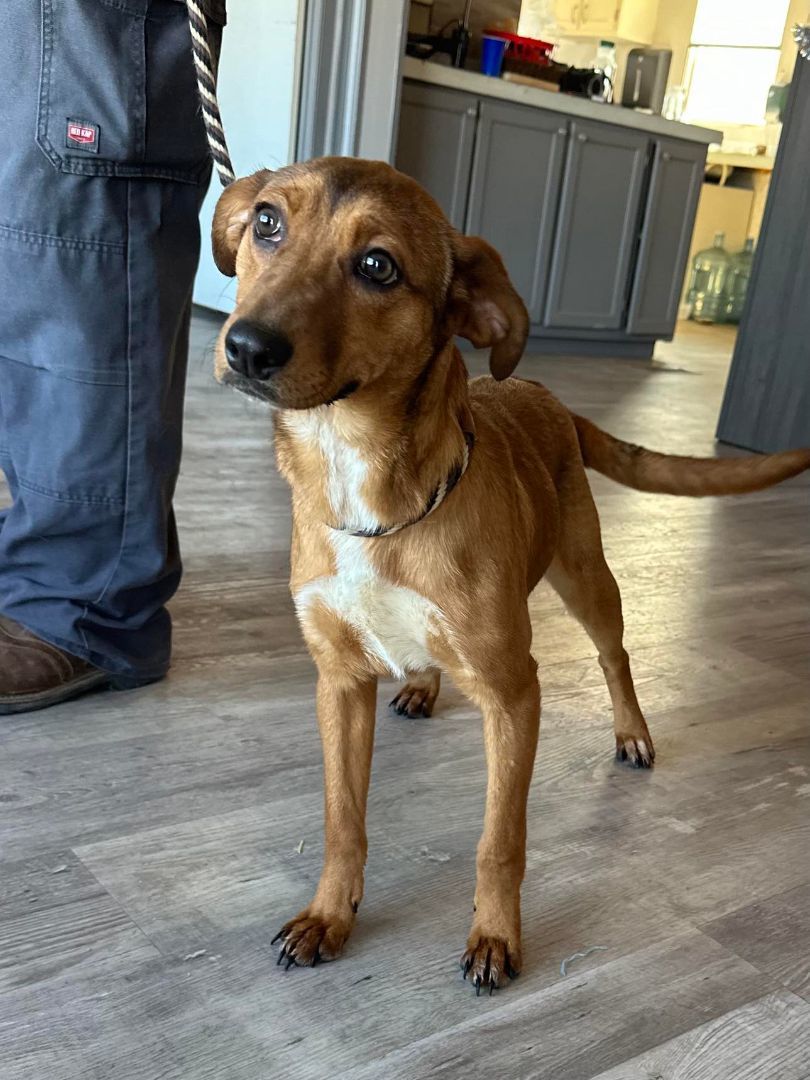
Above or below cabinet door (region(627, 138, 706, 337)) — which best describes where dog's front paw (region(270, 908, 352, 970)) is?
below

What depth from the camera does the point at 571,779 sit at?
6.27 feet

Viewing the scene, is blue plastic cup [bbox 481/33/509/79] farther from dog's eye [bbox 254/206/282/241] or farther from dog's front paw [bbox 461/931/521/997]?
dog's front paw [bbox 461/931/521/997]

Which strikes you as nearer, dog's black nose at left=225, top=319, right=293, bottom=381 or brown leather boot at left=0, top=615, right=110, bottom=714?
dog's black nose at left=225, top=319, right=293, bottom=381

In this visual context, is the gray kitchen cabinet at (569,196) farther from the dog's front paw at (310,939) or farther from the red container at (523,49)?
the dog's front paw at (310,939)

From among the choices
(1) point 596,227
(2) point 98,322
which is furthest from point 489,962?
(1) point 596,227

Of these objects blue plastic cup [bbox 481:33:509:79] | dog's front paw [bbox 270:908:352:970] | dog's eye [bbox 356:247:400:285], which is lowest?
dog's front paw [bbox 270:908:352:970]

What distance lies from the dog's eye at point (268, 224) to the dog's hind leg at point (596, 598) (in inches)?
28.2

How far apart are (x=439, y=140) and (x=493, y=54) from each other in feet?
2.44

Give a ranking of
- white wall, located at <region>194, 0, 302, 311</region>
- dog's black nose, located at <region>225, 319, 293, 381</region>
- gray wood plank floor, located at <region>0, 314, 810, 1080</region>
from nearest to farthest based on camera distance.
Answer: dog's black nose, located at <region>225, 319, 293, 381</region>
gray wood plank floor, located at <region>0, 314, 810, 1080</region>
white wall, located at <region>194, 0, 302, 311</region>

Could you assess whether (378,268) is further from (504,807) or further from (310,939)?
(310,939)

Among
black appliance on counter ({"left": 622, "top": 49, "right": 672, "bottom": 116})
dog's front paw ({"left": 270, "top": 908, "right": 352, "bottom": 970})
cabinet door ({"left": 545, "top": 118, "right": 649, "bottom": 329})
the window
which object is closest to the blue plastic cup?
cabinet door ({"left": 545, "top": 118, "right": 649, "bottom": 329})

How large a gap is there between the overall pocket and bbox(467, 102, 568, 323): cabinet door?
4.66m

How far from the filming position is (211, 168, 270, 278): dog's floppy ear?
1423mm

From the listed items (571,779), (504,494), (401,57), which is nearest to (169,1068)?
(504,494)
